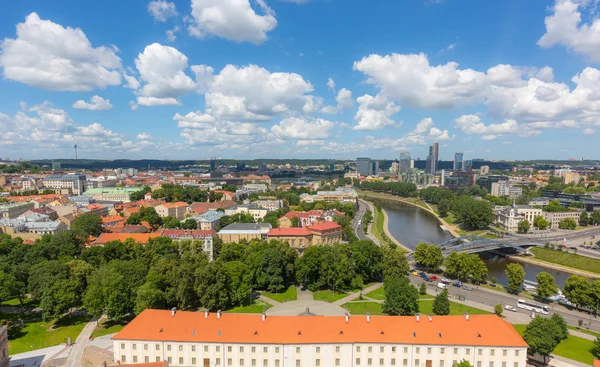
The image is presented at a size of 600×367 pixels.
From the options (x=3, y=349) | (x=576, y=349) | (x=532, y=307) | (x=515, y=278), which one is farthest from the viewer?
(x=515, y=278)

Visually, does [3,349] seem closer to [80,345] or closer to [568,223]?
[80,345]

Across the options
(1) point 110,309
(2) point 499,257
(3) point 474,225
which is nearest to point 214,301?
(1) point 110,309

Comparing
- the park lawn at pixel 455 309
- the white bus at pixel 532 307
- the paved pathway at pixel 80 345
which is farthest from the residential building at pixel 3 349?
the white bus at pixel 532 307

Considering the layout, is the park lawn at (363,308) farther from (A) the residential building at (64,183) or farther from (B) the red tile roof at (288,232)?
(A) the residential building at (64,183)

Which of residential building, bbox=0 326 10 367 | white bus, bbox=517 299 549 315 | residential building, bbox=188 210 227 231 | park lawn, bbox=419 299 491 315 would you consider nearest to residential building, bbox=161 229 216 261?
residential building, bbox=188 210 227 231

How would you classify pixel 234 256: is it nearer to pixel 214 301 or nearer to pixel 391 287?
pixel 214 301

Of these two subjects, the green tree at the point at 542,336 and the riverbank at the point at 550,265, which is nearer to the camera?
the green tree at the point at 542,336


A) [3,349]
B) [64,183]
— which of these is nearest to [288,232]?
[3,349]
